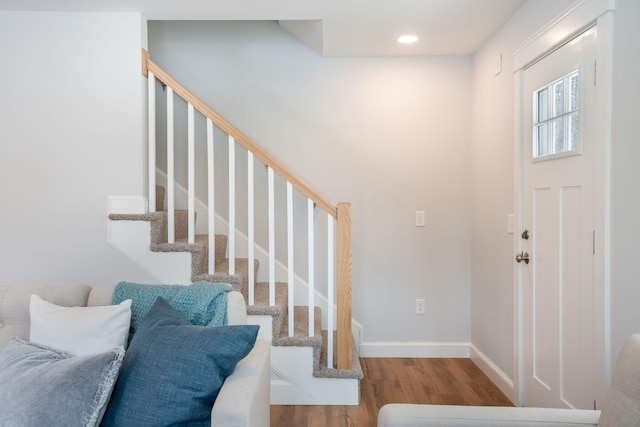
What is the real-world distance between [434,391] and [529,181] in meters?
1.43

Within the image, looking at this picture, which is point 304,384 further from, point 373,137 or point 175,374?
point 373,137

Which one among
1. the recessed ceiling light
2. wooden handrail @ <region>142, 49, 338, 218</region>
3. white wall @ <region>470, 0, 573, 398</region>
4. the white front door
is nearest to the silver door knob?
the white front door

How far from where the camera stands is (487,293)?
3400mm

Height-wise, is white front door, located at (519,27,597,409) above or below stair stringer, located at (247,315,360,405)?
above

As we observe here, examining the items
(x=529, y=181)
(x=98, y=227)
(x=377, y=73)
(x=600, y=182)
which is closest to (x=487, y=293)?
(x=529, y=181)

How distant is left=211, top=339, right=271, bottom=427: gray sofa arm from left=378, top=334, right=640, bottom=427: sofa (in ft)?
1.25

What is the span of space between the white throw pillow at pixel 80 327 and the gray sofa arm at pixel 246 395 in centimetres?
44

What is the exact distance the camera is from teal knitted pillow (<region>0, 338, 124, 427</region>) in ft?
4.33

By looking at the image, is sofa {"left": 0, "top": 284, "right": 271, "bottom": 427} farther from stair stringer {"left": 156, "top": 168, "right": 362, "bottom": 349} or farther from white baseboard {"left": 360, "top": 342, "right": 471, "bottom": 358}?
white baseboard {"left": 360, "top": 342, "right": 471, "bottom": 358}

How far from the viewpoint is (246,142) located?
2883 mm

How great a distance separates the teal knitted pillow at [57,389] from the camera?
132 centimetres

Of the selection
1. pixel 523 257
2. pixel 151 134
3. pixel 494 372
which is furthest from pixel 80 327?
pixel 494 372

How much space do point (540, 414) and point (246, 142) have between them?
213 centimetres

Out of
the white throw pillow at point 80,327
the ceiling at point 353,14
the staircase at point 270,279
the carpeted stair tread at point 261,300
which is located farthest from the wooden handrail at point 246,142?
the white throw pillow at point 80,327
